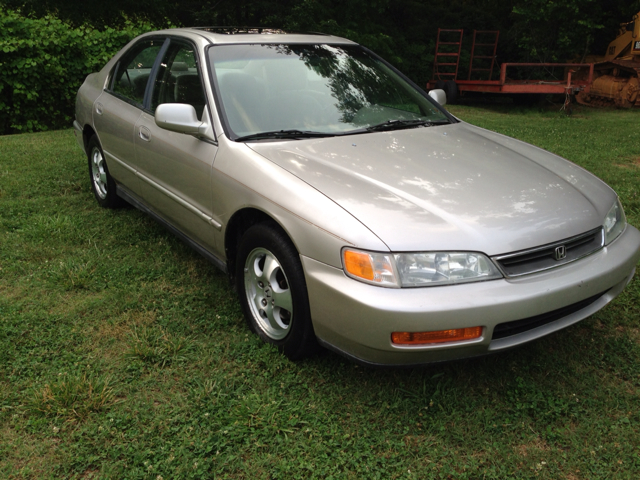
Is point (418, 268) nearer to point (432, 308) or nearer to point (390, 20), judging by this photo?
point (432, 308)

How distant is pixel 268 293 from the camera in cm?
299

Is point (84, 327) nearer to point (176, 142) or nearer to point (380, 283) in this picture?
point (176, 142)

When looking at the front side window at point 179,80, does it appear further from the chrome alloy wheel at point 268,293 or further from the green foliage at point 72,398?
the green foliage at point 72,398

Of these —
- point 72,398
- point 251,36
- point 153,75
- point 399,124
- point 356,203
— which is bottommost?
point 72,398

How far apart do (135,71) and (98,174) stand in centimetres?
117

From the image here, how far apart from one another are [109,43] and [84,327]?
28.2ft

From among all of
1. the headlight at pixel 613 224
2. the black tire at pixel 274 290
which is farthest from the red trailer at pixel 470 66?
the black tire at pixel 274 290

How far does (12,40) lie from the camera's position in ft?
30.2

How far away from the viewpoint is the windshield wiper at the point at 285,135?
10.5 feet

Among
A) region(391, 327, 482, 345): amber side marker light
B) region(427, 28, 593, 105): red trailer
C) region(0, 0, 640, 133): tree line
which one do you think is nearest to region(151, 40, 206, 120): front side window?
region(391, 327, 482, 345): amber side marker light

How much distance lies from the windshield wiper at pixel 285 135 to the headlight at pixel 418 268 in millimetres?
1089

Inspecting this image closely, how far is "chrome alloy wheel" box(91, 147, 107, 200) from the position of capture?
201 inches

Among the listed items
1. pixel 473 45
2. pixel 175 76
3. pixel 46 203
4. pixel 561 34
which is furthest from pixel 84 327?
pixel 473 45

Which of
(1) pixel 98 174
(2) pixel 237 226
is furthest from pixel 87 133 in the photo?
(2) pixel 237 226
